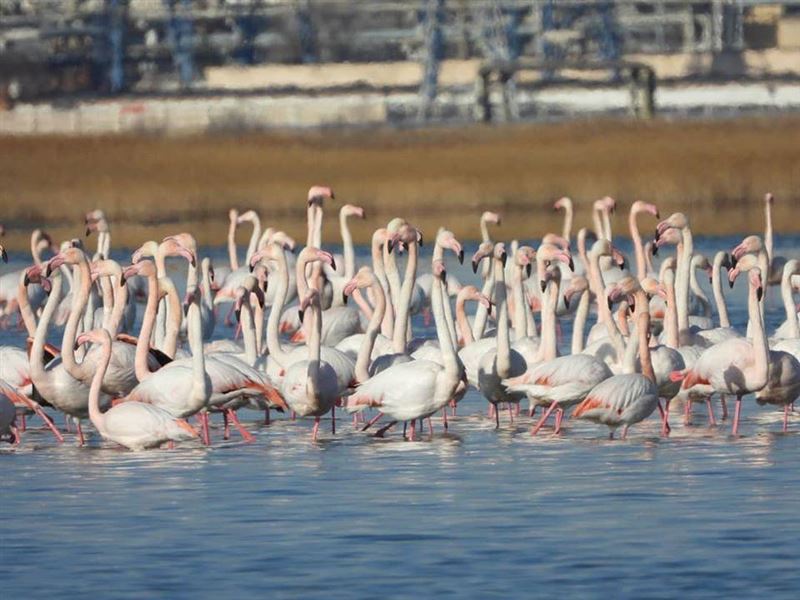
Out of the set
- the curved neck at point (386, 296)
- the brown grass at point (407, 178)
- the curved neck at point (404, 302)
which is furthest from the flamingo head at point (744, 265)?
the brown grass at point (407, 178)

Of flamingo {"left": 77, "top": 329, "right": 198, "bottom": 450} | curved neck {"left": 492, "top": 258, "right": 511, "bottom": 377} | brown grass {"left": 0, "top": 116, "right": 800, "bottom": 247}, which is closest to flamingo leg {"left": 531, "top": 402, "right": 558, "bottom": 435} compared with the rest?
curved neck {"left": 492, "top": 258, "right": 511, "bottom": 377}

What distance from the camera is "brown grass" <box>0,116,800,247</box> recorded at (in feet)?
101

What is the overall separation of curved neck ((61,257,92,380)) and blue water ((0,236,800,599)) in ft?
1.50

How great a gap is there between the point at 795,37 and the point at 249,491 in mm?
57787

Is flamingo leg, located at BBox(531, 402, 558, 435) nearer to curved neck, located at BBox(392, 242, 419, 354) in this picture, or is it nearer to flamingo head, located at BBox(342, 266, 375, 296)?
curved neck, located at BBox(392, 242, 419, 354)

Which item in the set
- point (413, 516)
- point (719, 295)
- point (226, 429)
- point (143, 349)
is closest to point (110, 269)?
point (143, 349)

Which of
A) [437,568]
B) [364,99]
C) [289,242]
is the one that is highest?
[364,99]

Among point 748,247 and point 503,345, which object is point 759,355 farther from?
point 748,247

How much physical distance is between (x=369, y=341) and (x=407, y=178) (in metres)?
19.9

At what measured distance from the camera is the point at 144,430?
38.7ft

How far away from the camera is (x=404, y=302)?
45.9 ft

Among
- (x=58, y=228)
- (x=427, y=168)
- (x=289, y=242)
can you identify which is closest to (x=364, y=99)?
(x=427, y=168)

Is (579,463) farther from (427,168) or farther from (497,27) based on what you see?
(497,27)

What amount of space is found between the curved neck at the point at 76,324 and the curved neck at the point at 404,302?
2.03 meters
